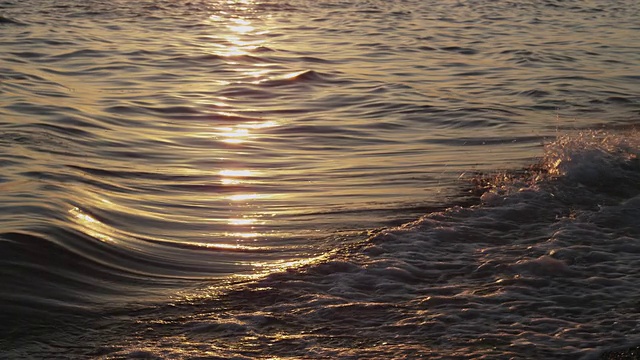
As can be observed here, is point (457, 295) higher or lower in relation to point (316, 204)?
higher

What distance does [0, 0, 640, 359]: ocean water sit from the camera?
4535mm

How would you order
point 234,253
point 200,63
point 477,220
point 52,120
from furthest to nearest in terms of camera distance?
point 200,63 → point 52,120 → point 477,220 → point 234,253

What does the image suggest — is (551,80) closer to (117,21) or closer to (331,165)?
(331,165)

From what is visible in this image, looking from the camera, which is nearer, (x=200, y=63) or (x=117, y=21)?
(x=200, y=63)

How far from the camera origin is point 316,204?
6.62 metres

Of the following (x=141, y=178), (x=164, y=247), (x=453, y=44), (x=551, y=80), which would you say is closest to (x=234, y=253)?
(x=164, y=247)

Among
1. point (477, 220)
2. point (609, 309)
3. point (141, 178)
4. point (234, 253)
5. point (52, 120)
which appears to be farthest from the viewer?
point (52, 120)

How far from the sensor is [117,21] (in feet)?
55.2

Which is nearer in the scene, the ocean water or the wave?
the wave

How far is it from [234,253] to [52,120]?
156 inches

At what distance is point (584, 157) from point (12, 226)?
14.4ft

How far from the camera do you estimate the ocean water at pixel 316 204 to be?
14.9 feet

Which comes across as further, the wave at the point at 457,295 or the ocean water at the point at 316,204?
the ocean water at the point at 316,204

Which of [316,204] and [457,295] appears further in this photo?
[316,204]
